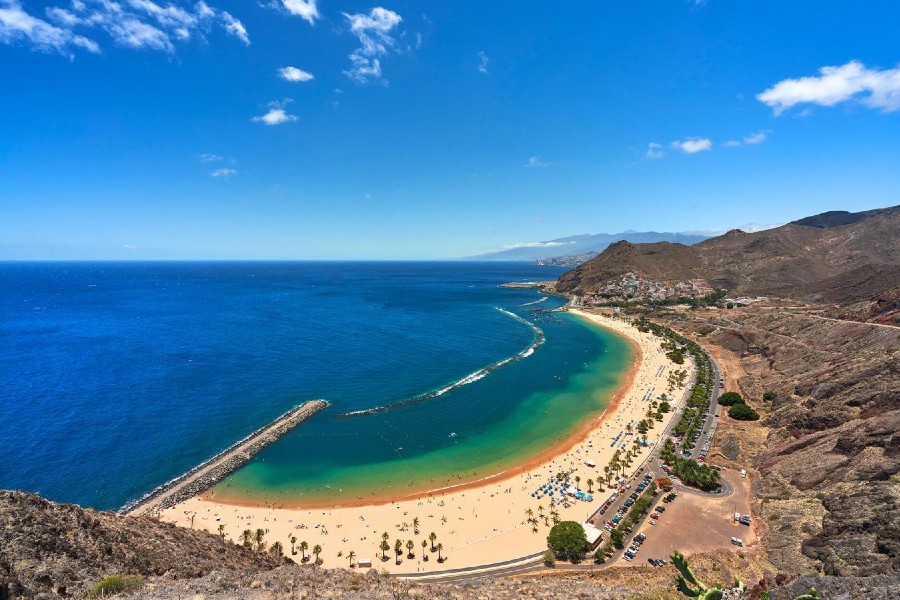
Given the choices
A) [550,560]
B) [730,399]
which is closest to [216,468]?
[550,560]

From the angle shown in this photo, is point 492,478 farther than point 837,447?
Yes

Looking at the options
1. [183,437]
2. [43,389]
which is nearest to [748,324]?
[183,437]

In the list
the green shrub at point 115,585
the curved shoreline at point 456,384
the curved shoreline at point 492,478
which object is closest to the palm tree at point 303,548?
the curved shoreline at point 492,478

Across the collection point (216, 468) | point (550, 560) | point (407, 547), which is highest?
point (550, 560)

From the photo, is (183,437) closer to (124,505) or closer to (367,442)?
Result: (124,505)

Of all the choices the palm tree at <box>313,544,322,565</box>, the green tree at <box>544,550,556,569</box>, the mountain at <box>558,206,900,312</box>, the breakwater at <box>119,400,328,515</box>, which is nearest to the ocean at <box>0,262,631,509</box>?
the breakwater at <box>119,400,328,515</box>

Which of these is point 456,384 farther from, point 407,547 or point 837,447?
point 837,447
